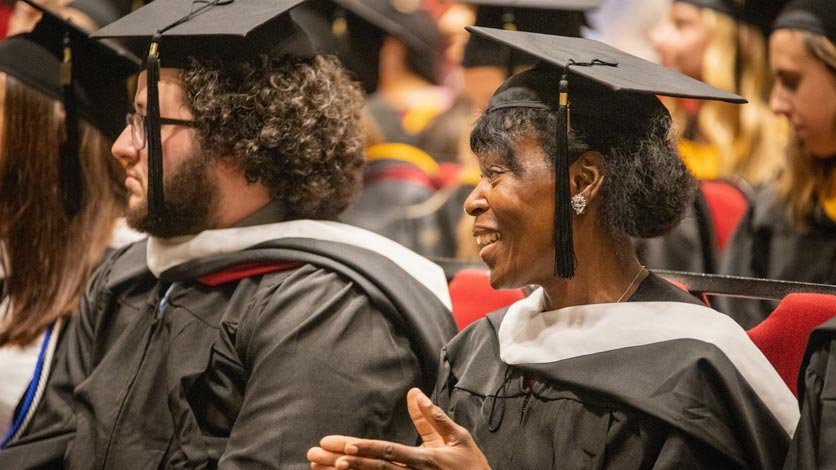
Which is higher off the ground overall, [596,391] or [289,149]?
[289,149]

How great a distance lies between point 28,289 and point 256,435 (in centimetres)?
133

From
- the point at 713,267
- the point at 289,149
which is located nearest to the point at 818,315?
the point at 289,149

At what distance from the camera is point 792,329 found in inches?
90.7

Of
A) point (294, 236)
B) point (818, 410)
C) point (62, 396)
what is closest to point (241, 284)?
point (294, 236)

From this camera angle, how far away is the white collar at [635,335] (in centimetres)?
206

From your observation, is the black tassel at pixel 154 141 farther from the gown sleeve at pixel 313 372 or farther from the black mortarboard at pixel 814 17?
the black mortarboard at pixel 814 17

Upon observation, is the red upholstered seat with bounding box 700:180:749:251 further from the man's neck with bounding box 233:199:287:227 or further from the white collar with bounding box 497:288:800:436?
the white collar with bounding box 497:288:800:436

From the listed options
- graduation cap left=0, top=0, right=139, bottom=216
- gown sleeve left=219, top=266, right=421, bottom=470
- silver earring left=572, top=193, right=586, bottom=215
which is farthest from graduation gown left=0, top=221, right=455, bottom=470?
graduation cap left=0, top=0, right=139, bottom=216

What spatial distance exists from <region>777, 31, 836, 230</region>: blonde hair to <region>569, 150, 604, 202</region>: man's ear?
1.79 m

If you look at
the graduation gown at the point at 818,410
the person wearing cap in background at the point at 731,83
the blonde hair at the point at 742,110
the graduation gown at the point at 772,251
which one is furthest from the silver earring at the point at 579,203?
the blonde hair at the point at 742,110

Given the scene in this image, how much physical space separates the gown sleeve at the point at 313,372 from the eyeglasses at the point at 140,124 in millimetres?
531

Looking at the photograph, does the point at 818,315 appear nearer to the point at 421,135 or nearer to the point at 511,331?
the point at 511,331

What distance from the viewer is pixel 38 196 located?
348 cm

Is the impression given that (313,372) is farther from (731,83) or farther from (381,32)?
(381,32)
